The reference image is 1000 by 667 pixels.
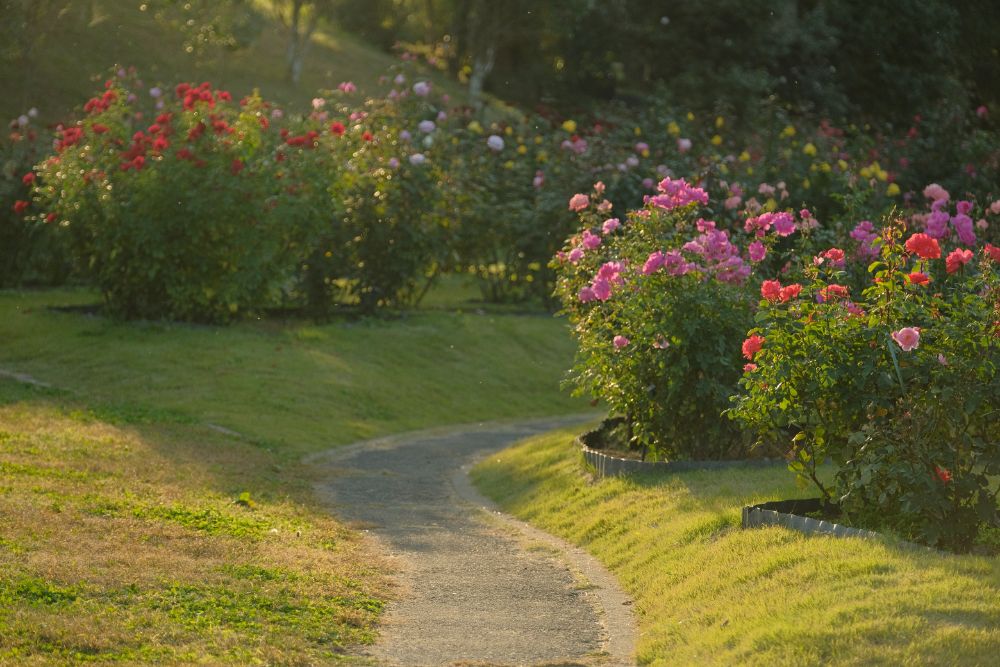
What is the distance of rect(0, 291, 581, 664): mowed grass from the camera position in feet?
22.9

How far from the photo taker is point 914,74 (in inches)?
1399

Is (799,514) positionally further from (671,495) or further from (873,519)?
(671,495)

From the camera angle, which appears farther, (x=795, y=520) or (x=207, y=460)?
(x=207, y=460)

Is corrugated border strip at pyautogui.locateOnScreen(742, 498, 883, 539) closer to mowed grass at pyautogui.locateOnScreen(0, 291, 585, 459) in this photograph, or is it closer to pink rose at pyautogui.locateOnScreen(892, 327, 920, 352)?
pink rose at pyautogui.locateOnScreen(892, 327, 920, 352)

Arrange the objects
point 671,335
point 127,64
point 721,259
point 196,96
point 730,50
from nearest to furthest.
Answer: point 671,335 → point 721,259 → point 196,96 → point 127,64 → point 730,50

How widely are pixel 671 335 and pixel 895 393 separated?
2412 millimetres

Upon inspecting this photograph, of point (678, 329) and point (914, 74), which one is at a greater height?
point (914, 74)

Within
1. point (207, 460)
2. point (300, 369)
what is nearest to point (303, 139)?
point (300, 369)

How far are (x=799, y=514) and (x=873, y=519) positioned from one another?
0.59m

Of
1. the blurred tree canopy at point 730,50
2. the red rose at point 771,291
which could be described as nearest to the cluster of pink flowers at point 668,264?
the red rose at point 771,291

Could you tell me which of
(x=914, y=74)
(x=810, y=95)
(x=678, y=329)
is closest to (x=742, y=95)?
(x=810, y=95)

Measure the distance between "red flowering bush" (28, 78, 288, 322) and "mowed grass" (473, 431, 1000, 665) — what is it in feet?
27.6

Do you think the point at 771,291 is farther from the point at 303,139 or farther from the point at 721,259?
the point at 303,139

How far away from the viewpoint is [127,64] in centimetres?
3850
